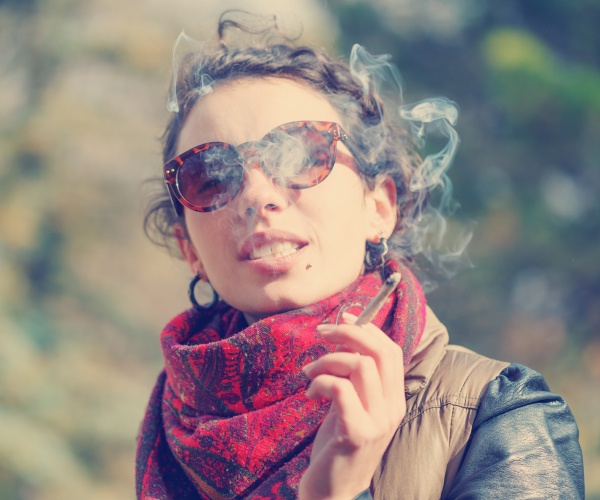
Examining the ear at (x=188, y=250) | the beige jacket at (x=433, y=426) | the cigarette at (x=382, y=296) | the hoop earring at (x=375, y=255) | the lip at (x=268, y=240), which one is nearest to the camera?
the cigarette at (x=382, y=296)

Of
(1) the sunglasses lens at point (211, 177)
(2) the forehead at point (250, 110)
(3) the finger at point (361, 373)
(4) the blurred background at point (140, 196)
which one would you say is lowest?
(3) the finger at point (361, 373)

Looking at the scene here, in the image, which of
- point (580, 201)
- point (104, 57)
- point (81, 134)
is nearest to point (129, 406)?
point (81, 134)

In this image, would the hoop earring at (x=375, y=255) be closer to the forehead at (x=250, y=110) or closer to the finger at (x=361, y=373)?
the forehead at (x=250, y=110)

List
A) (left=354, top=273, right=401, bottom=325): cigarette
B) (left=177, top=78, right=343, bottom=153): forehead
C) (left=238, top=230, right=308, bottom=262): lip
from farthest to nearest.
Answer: (left=177, top=78, right=343, bottom=153): forehead → (left=238, top=230, right=308, bottom=262): lip → (left=354, top=273, right=401, bottom=325): cigarette

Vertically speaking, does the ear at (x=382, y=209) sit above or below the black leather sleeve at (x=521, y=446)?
above

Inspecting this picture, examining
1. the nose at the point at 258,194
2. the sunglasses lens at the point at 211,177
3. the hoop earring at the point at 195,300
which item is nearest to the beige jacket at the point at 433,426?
the nose at the point at 258,194

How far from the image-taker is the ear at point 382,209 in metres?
2.35

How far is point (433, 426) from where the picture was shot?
6.11 feet

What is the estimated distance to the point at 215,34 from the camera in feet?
9.19

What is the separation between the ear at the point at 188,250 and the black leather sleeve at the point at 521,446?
3.56 feet

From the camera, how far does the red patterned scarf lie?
1919 mm

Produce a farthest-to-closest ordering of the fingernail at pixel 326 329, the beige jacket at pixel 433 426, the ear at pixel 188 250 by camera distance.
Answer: the ear at pixel 188 250 → the beige jacket at pixel 433 426 → the fingernail at pixel 326 329

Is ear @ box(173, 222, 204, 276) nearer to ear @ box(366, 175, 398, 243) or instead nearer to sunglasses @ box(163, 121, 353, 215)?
sunglasses @ box(163, 121, 353, 215)

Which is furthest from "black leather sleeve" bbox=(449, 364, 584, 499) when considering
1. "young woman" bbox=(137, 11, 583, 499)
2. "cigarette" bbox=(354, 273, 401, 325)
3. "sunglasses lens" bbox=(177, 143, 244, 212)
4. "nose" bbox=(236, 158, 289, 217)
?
"sunglasses lens" bbox=(177, 143, 244, 212)
